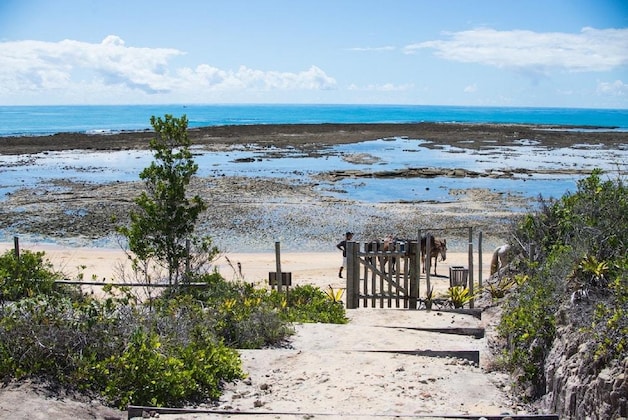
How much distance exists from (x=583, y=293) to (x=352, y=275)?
634cm

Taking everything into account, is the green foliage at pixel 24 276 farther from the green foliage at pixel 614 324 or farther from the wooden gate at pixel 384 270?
the green foliage at pixel 614 324

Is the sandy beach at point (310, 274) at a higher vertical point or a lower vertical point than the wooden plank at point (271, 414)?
lower

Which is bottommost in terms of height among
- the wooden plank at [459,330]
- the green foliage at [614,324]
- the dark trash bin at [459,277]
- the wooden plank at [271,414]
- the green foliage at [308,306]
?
the wooden plank at [459,330]

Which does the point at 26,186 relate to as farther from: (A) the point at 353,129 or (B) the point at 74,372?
(A) the point at 353,129

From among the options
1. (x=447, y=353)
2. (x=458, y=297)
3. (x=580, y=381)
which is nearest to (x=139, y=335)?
(x=447, y=353)

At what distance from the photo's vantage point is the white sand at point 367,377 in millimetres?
7277

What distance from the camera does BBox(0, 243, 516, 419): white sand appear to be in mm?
7277

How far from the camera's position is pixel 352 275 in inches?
521

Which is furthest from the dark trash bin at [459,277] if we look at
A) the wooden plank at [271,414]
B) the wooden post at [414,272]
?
the wooden plank at [271,414]

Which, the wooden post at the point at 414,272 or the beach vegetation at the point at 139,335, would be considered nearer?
the beach vegetation at the point at 139,335

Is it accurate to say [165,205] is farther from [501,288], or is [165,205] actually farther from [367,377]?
[501,288]

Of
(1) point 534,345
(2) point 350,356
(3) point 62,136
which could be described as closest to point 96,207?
(2) point 350,356

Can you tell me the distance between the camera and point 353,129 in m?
86.2

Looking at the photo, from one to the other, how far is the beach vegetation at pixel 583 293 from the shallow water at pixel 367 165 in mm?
21998
